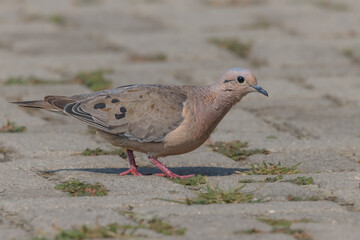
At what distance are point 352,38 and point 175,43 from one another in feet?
7.98

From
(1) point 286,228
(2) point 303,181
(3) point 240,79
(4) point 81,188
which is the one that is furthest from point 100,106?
(1) point 286,228

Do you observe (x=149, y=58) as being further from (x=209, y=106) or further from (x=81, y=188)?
(x=81, y=188)

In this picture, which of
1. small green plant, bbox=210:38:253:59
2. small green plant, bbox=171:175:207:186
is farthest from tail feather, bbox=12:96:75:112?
small green plant, bbox=210:38:253:59

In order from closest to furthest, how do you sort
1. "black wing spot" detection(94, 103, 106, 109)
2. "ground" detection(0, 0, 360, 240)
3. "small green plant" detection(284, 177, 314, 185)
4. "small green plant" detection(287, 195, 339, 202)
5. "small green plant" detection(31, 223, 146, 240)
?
"small green plant" detection(31, 223, 146, 240)
"ground" detection(0, 0, 360, 240)
"small green plant" detection(287, 195, 339, 202)
"small green plant" detection(284, 177, 314, 185)
"black wing spot" detection(94, 103, 106, 109)

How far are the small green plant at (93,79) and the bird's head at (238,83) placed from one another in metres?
2.96

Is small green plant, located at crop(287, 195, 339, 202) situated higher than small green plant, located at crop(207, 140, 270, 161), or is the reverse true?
small green plant, located at crop(287, 195, 339, 202)

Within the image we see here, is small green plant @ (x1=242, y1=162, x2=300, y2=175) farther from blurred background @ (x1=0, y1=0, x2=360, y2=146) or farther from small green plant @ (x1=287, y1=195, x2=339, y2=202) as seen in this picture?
blurred background @ (x1=0, y1=0, x2=360, y2=146)

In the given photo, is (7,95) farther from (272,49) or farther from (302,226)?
(302,226)

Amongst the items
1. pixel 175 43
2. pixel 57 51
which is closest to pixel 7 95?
pixel 57 51

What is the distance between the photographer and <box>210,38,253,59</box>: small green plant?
1035cm

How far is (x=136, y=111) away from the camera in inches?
227

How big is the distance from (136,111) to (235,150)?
102 cm

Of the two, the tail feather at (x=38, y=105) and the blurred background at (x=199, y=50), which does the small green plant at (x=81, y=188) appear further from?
the blurred background at (x=199, y=50)

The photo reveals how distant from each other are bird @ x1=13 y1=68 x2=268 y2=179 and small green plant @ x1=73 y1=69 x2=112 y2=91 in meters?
2.70
